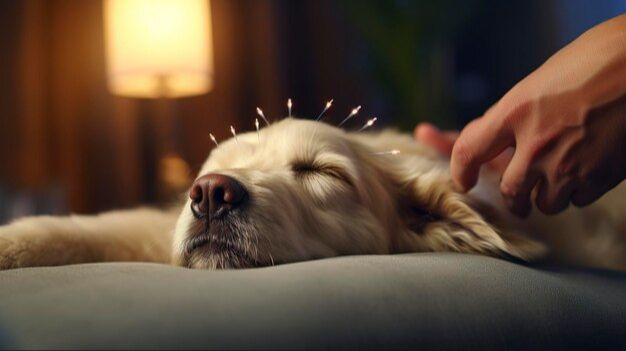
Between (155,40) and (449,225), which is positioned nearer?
(449,225)

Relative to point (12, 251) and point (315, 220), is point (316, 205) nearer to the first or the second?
point (315, 220)

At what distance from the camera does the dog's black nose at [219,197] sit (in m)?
1.51

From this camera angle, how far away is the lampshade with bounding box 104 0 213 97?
432 centimetres

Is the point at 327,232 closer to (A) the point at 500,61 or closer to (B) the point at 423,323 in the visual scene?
(B) the point at 423,323

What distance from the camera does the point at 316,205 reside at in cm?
180

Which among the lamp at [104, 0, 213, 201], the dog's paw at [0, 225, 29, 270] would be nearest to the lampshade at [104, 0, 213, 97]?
the lamp at [104, 0, 213, 201]

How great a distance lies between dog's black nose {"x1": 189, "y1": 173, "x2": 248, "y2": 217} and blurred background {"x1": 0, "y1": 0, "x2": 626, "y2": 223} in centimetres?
297

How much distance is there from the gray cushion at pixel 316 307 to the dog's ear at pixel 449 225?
→ 0.92 ft

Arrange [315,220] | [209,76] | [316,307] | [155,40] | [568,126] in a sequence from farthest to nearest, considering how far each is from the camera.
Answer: [209,76] < [155,40] < [315,220] < [568,126] < [316,307]

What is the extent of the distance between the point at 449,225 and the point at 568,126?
17.5 inches

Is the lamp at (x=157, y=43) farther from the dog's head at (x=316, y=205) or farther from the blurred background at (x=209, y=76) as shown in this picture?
the dog's head at (x=316, y=205)

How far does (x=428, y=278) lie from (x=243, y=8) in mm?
4933

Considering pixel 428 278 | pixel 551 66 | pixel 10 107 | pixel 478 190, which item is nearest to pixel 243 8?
pixel 10 107

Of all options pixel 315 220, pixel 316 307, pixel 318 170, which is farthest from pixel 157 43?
pixel 316 307
